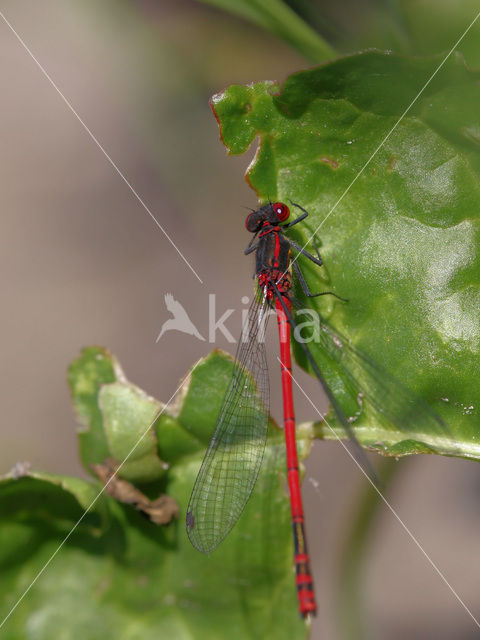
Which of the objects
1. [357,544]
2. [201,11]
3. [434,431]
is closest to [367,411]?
[434,431]

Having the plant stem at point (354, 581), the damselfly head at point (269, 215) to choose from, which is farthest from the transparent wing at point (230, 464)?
the plant stem at point (354, 581)

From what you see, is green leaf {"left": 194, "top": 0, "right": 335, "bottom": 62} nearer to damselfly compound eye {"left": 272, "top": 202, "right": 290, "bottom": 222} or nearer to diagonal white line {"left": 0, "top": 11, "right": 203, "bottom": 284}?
damselfly compound eye {"left": 272, "top": 202, "right": 290, "bottom": 222}

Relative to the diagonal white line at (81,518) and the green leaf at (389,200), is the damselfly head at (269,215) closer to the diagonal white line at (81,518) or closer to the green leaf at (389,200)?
the green leaf at (389,200)

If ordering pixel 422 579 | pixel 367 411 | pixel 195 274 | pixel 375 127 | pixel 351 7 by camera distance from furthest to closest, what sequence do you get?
pixel 195 274 < pixel 422 579 < pixel 351 7 < pixel 367 411 < pixel 375 127

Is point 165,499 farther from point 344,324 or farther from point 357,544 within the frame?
point 357,544

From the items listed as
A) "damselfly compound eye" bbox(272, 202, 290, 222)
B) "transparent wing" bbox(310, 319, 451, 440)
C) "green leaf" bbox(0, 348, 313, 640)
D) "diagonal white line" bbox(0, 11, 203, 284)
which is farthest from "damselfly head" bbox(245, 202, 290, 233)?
"diagonal white line" bbox(0, 11, 203, 284)

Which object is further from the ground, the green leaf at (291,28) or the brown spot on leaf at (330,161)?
the green leaf at (291,28)

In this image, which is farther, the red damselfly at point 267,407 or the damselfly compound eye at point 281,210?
the damselfly compound eye at point 281,210
